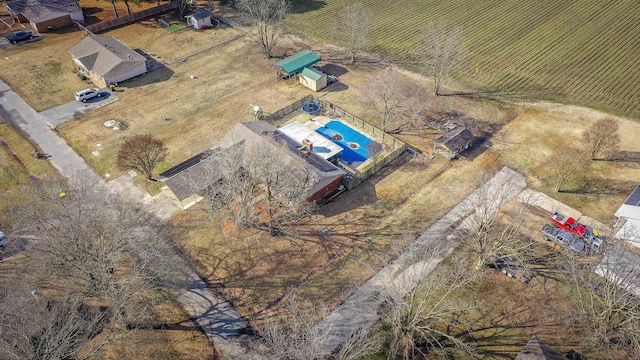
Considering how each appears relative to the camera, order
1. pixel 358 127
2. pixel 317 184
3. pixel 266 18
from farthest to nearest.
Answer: pixel 266 18 → pixel 358 127 → pixel 317 184

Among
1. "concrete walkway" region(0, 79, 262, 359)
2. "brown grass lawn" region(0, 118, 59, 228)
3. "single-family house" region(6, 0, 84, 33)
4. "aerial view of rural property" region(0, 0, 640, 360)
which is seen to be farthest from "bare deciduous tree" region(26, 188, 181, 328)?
"single-family house" region(6, 0, 84, 33)

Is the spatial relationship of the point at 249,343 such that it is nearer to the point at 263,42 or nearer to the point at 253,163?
the point at 253,163

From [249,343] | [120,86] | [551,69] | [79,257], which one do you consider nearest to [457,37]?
[551,69]

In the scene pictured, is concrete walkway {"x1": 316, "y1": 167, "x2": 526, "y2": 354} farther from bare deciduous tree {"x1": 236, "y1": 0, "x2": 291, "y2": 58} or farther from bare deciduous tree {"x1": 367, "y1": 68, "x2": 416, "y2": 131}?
bare deciduous tree {"x1": 236, "y1": 0, "x2": 291, "y2": 58}

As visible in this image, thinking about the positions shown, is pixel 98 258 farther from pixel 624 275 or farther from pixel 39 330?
pixel 624 275

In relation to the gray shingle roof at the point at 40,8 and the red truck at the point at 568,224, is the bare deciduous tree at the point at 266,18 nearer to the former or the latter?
the gray shingle roof at the point at 40,8

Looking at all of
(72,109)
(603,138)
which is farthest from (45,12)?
(603,138)
